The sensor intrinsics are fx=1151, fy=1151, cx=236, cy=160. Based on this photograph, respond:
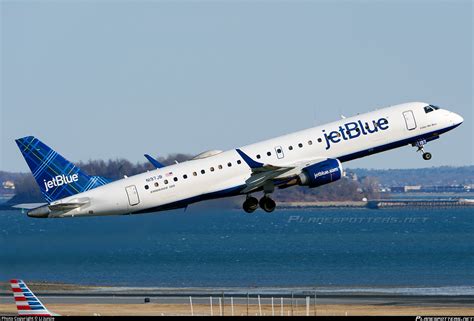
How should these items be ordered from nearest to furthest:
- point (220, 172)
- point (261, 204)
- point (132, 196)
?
1. point (132, 196)
2. point (220, 172)
3. point (261, 204)

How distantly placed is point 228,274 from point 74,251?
59846mm

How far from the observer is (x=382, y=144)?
90.2 m

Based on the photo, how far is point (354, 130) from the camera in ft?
292

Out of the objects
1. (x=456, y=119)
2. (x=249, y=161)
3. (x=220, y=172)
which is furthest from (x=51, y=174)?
(x=456, y=119)

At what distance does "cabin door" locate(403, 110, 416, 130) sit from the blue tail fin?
2405 centimetres

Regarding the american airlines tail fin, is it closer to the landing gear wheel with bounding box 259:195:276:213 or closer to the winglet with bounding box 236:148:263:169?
the landing gear wheel with bounding box 259:195:276:213

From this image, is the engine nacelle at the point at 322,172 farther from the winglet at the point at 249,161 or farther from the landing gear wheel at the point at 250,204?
the landing gear wheel at the point at 250,204

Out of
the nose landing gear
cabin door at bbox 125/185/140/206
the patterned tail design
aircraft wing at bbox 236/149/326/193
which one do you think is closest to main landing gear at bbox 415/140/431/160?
the nose landing gear

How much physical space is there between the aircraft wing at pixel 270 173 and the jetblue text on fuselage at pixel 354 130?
1888 mm

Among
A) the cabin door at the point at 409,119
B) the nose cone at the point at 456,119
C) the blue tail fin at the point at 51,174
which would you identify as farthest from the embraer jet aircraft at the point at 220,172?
the nose cone at the point at 456,119

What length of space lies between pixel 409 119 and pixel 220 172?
16.0 metres

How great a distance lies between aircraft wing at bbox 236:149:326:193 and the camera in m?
86.3

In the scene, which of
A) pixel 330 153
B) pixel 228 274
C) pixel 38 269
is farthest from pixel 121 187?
pixel 228 274

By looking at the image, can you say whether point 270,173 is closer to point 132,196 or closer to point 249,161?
point 249,161
